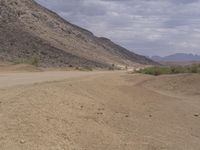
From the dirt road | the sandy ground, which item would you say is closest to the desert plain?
the sandy ground

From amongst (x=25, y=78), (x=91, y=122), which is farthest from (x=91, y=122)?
(x=25, y=78)

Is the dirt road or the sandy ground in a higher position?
the dirt road

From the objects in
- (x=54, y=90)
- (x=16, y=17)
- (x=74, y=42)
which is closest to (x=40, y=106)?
(x=54, y=90)

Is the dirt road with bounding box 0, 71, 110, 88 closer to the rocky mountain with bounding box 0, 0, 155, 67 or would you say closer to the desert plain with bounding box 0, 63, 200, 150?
the desert plain with bounding box 0, 63, 200, 150

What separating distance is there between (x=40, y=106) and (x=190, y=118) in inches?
242

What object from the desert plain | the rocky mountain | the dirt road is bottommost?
the desert plain

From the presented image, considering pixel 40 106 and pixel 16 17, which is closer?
pixel 40 106

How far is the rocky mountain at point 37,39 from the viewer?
228 ft

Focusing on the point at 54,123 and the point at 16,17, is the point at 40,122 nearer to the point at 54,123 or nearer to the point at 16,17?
the point at 54,123

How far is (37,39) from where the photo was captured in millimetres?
76562

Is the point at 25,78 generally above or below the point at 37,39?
below

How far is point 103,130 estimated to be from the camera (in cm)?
1272

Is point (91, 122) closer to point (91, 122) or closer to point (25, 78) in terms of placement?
point (91, 122)

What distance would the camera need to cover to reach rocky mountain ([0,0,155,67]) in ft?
228
